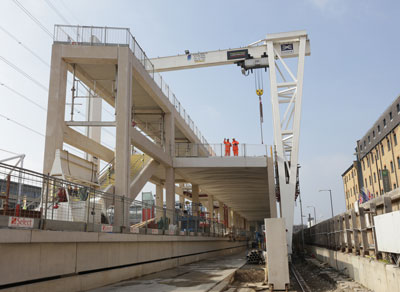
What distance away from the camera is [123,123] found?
19766 mm

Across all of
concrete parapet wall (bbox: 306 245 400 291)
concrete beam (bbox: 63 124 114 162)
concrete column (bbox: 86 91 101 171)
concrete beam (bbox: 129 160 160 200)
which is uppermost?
concrete column (bbox: 86 91 101 171)

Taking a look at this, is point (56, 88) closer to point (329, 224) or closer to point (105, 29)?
point (105, 29)

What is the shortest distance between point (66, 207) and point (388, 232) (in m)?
9.14

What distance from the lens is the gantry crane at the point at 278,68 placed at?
96.8ft

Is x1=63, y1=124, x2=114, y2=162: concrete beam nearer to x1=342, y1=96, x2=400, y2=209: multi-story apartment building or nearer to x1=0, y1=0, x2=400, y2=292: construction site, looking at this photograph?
x1=0, y1=0, x2=400, y2=292: construction site

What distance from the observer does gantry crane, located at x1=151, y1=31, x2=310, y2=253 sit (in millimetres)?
29500

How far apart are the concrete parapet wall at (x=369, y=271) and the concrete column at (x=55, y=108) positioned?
1381 cm

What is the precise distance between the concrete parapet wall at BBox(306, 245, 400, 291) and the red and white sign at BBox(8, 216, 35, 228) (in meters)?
8.82

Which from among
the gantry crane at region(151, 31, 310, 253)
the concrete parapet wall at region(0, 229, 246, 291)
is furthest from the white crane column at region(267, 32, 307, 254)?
the concrete parapet wall at region(0, 229, 246, 291)

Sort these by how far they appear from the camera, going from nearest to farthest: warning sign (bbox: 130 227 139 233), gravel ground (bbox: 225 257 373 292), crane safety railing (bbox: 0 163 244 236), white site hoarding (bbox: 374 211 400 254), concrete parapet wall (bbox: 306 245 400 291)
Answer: crane safety railing (bbox: 0 163 244 236) → white site hoarding (bbox: 374 211 400 254) → concrete parapet wall (bbox: 306 245 400 291) → gravel ground (bbox: 225 257 373 292) → warning sign (bbox: 130 227 139 233)

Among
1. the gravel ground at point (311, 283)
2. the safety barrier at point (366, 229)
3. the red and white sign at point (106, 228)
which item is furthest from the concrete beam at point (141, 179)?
the safety barrier at point (366, 229)

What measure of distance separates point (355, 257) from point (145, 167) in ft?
50.4

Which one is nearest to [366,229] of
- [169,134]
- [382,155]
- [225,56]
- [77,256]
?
[77,256]

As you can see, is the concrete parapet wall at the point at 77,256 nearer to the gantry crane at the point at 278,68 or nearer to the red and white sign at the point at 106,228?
the red and white sign at the point at 106,228
